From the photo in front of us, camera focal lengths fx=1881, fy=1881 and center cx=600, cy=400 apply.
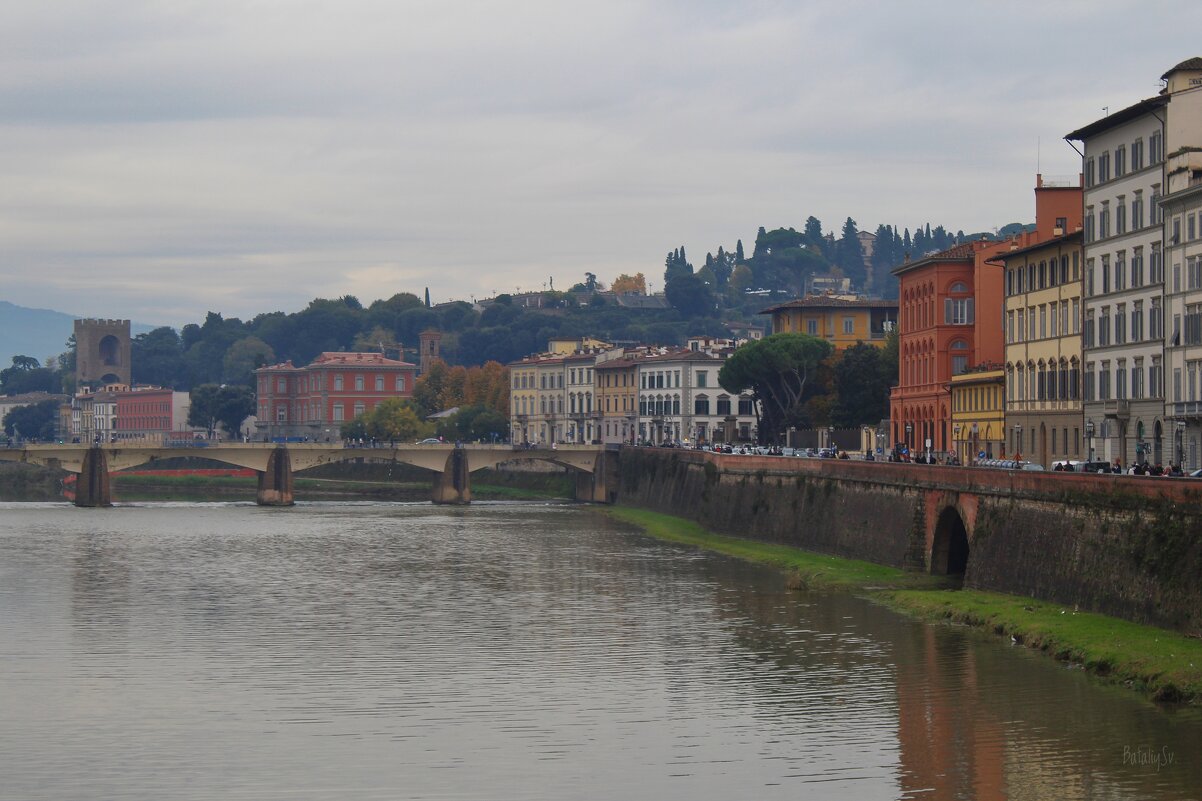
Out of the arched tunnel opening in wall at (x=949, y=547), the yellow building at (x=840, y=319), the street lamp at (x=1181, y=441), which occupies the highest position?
the yellow building at (x=840, y=319)

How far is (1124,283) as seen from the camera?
72.9m

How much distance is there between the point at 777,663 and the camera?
46688mm

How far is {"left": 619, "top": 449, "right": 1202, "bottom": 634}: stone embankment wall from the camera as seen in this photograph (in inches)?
1731

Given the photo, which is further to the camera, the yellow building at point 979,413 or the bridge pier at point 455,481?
the bridge pier at point 455,481

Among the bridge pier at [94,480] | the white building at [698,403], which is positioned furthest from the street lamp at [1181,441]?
the white building at [698,403]

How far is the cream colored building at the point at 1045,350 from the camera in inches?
3123

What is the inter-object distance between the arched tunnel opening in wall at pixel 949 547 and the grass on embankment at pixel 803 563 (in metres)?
0.76

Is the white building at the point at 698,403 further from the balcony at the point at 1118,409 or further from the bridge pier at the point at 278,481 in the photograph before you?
the balcony at the point at 1118,409

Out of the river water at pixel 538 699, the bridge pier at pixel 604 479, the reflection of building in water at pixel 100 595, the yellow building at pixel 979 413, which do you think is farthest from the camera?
the bridge pier at pixel 604 479

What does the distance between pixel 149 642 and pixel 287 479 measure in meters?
87.6

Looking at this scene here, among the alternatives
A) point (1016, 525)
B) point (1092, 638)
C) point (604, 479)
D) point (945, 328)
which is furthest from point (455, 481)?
point (1092, 638)

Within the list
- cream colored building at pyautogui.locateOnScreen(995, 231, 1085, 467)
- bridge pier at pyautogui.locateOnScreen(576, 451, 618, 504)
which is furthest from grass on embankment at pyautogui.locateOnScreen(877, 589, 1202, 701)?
bridge pier at pyautogui.locateOnScreen(576, 451, 618, 504)

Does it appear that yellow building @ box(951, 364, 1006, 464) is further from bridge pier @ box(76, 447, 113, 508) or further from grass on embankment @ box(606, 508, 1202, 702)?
bridge pier @ box(76, 447, 113, 508)

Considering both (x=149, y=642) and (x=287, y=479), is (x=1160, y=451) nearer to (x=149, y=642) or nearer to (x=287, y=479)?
(x=149, y=642)
